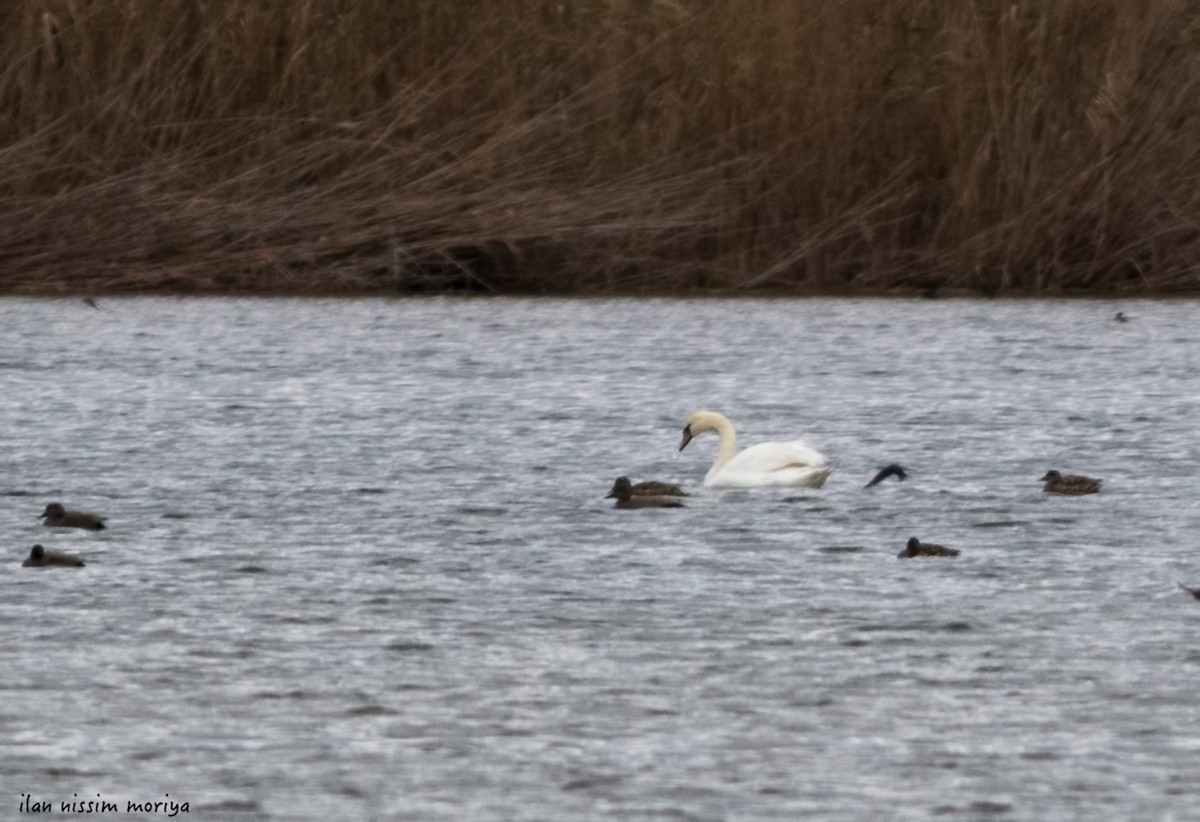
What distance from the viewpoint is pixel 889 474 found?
32.9ft

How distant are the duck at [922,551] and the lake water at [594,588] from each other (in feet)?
0.34

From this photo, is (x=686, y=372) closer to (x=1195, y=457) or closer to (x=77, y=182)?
(x=1195, y=457)

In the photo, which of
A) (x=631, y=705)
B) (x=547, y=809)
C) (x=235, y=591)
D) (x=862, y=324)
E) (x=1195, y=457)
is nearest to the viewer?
(x=547, y=809)

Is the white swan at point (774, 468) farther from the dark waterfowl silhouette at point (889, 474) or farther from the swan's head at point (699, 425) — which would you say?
the swan's head at point (699, 425)

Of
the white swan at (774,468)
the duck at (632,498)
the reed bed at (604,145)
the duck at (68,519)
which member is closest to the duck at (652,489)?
the duck at (632,498)

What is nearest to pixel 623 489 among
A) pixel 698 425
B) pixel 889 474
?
pixel 889 474

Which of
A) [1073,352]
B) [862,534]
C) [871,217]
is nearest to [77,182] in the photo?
[871,217]

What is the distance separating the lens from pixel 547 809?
5.12m

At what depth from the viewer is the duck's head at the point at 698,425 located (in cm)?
1088

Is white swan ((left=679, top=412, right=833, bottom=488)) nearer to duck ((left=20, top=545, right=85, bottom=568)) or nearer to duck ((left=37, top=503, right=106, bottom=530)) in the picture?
duck ((left=37, top=503, right=106, bottom=530))

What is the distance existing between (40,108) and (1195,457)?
902 cm

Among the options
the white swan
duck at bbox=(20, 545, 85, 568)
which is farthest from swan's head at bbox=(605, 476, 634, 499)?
duck at bbox=(20, 545, 85, 568)

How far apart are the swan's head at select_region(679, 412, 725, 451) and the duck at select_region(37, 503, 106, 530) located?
2.75 meters

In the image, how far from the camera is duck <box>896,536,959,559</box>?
8180mm
